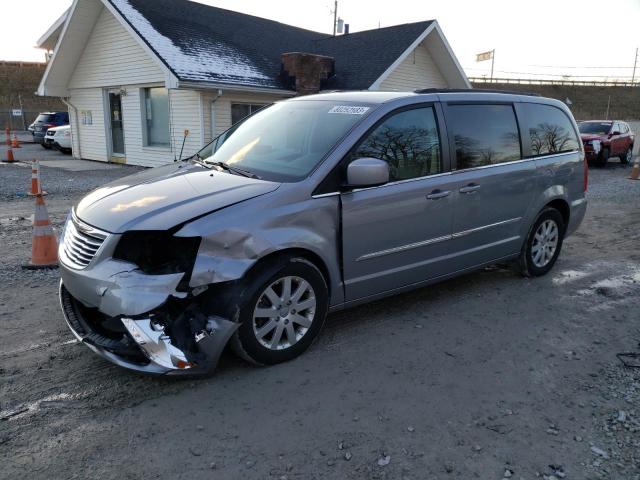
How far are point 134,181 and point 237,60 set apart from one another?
44.1ft

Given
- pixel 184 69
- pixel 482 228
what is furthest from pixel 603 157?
pixel 482 228

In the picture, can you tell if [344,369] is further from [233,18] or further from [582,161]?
[233,18]

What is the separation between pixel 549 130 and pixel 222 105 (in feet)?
37.5

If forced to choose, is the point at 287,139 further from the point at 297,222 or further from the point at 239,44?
the point at 239,44

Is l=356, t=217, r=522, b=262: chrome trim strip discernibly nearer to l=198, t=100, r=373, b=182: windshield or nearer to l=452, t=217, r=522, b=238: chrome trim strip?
l=452, t=217, r=522, b=238: chrome trim strip

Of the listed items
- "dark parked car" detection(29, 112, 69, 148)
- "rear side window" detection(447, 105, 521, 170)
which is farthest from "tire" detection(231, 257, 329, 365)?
"dark parked car" detection(29, 112, 69, 148)

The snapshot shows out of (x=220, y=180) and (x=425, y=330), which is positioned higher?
(x=220, y=180)

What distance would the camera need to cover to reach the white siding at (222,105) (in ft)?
48.8

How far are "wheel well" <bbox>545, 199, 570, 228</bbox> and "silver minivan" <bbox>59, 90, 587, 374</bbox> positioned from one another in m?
0.29

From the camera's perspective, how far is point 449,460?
8.85 ft

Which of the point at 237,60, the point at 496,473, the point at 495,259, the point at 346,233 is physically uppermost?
the point at 237,60

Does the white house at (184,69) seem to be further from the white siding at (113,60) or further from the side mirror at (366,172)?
the side mirror at (366,172)

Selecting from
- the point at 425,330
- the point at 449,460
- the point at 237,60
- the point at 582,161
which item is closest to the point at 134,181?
the point at 425,330

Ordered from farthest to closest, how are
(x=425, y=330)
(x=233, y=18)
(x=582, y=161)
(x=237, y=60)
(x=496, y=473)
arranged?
1. (x=233, y=18)
2. (x=237, y=60)
3. (x=582, y=161)
4. (x=425, y=330)
5. (x=496, y=473)
